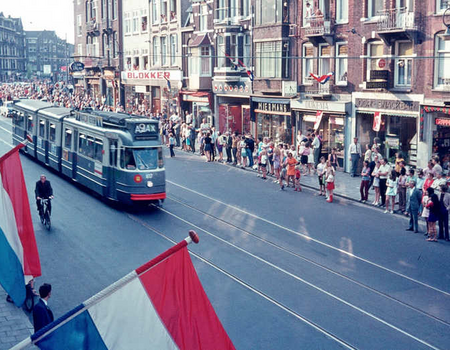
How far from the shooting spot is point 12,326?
11953mm

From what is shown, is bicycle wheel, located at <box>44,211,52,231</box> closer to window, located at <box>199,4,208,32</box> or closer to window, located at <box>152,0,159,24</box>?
window, located at <box>199,4,208,32</box>

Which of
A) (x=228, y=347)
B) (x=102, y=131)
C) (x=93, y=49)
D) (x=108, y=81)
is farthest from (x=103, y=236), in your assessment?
(x=93, y=49)

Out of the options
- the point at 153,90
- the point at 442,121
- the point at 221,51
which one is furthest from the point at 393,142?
the point at 153,90

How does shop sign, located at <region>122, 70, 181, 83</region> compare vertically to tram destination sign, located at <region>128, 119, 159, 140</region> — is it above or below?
above

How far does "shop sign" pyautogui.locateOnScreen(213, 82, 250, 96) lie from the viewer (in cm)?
3965

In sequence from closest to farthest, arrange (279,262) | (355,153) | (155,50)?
(279,262) → (355,153) → (155,50)

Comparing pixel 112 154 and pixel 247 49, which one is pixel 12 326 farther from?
pixel 247 49

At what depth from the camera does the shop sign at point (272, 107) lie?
35.7 m

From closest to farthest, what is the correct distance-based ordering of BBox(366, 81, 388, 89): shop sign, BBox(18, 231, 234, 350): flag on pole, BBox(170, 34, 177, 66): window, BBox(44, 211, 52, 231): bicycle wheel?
BBox(18, 231, 234, 350): flag on pole < BBox(44, 211, 52, 231): bicycle wheel < BBox(366, 81, 388, 89): shop sign < BBox(170, 34, 177, 66): window

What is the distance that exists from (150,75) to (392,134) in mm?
28184

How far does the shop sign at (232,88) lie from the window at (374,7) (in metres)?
11.3

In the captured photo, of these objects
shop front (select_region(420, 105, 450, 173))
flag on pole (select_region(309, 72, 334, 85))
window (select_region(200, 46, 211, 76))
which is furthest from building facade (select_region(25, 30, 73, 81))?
shop front (select_region(420, 105, 450, 173))

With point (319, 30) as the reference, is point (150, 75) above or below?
below

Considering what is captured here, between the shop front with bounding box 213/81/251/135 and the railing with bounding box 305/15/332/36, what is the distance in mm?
7503
